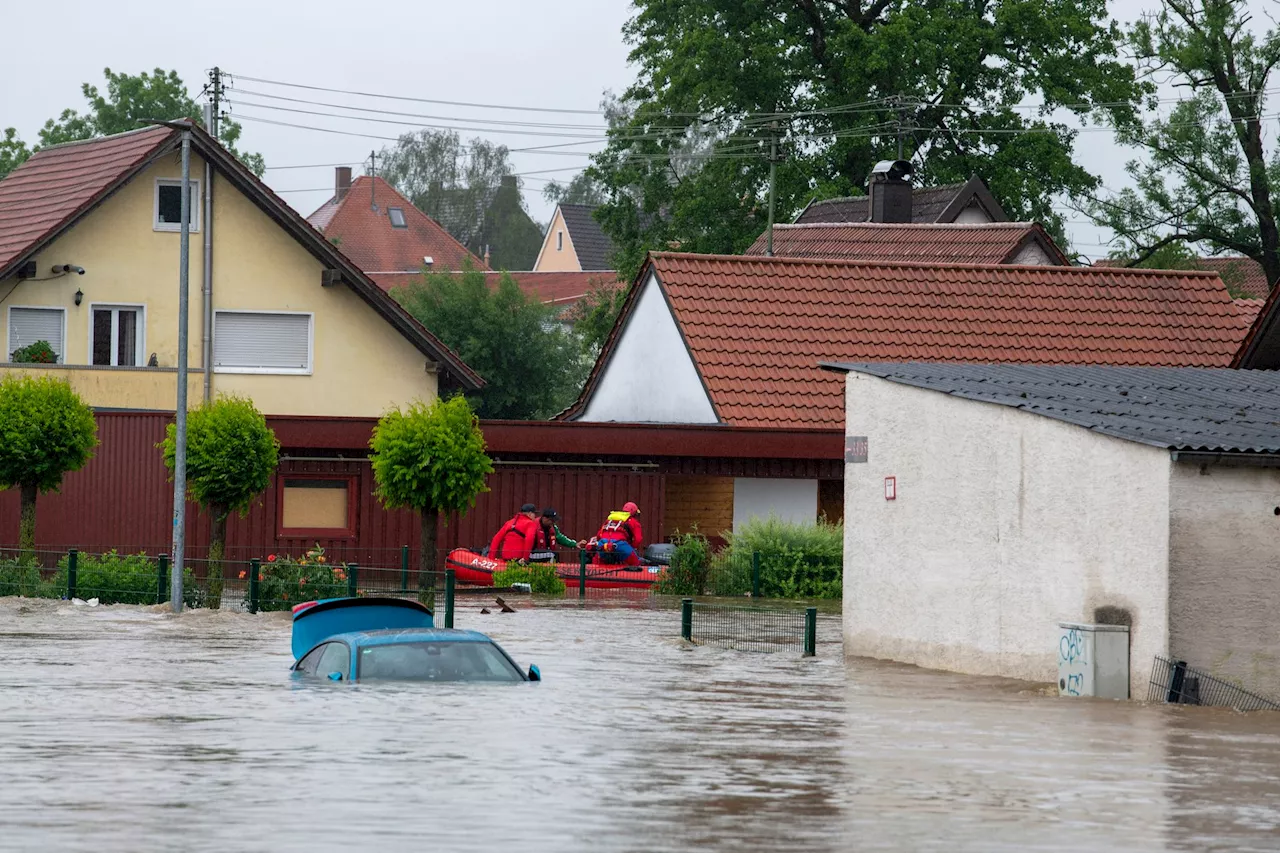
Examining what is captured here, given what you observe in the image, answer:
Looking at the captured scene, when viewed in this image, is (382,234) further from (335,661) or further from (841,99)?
(335,661)

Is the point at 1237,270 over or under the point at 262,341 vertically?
over

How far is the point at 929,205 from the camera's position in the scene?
54.8 metres

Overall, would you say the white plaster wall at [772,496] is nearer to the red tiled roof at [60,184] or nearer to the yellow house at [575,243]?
the red tiled roof at [60,184]

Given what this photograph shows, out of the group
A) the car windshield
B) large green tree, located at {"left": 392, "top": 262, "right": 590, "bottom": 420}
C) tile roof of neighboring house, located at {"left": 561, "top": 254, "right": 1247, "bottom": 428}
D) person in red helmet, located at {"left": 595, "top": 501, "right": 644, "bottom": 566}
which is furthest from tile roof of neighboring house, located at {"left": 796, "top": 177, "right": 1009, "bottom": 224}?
the car windshield

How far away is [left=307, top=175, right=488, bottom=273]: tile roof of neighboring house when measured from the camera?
312 ft

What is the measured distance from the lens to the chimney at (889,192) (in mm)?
53531

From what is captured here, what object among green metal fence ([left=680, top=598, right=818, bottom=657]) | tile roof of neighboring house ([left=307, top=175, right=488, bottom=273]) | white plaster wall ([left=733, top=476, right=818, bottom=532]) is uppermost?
tile roof of neighboring house ([left=307, top=175, right=488, bottom=273])

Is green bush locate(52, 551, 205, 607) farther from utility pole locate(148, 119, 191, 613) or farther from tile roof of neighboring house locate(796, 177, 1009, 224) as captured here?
tile roof of neighboring house locate(796, 177, 1009, 224)

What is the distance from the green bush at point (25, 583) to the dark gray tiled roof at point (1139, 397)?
1230 cm

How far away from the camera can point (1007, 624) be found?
22.2 metres

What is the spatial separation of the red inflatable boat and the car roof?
595 inches

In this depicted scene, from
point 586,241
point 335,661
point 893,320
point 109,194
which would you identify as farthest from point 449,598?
point 586,241

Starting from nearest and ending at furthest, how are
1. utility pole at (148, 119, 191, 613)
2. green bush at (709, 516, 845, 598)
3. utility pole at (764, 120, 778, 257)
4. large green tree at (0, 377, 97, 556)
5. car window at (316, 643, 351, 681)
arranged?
1. car window at (316, 643, 351, 681)
2. utility pole at (148, 119, 191, 613)
3. large green tree at (0, 377, 97, 556)
4. green bush at (709, 516, 845, 598)
5. utility pole at (764, 120, 778, 257)

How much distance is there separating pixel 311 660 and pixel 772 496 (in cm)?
1953
